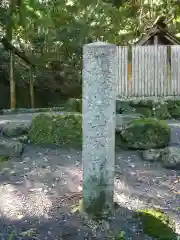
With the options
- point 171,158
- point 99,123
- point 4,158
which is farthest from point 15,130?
point 99,123

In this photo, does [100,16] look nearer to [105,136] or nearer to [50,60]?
[50,60]

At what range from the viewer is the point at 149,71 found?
10.1 metres

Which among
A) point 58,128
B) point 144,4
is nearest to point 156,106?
point 58,128

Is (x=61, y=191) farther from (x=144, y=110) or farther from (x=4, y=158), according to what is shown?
(x=144, y=110)

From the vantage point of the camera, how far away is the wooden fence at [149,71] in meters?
10.0

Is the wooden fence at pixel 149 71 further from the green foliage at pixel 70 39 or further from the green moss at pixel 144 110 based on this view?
the green foliage at pixel 70 39

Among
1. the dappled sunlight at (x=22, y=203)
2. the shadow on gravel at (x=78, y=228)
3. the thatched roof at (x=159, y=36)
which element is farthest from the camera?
the thatched roof at (x=159, y=36)

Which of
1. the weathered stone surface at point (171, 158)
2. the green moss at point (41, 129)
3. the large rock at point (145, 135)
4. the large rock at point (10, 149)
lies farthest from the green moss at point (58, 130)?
the weathered stone surface at point (171, 158)

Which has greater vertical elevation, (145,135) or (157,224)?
(145,135)

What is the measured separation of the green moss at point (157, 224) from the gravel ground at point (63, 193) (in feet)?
0.28

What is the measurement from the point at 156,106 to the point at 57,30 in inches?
336

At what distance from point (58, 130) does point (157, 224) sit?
112 inches

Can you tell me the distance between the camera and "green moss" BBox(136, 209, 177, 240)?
400cm

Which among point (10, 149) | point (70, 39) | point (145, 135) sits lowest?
point (10, 149)
